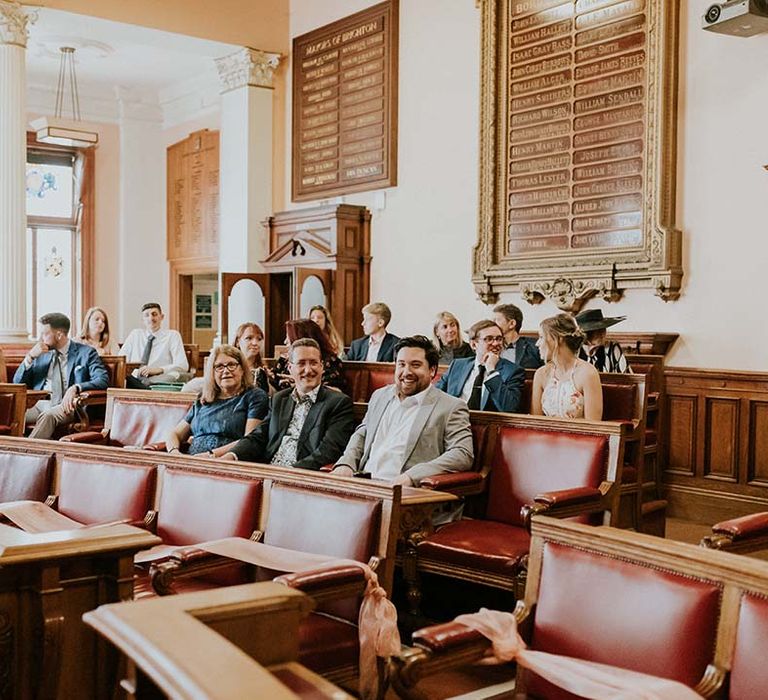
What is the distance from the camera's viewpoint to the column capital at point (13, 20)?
897cm

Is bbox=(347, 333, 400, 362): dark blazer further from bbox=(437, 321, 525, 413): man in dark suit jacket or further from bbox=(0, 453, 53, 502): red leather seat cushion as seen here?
bbox=(0, 453, 53, 502): red leather seat cushion

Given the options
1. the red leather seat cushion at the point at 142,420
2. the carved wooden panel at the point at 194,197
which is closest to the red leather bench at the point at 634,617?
the red leather seat cushion at the point at 142,420

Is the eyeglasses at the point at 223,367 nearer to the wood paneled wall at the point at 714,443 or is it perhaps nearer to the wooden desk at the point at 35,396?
the wooden desk at the point at 35,396

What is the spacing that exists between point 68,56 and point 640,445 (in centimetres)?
1016

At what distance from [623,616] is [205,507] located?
1.70 meters

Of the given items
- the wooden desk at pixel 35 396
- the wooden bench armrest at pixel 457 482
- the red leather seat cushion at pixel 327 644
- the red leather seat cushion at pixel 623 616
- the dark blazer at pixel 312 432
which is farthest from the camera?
the wooden desk at pixel 35 396

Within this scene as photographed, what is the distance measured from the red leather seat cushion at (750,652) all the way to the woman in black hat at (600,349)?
3.92 m

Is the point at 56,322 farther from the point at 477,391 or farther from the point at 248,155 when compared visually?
the point at 248,155

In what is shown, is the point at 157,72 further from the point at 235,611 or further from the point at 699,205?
the point at 235,611

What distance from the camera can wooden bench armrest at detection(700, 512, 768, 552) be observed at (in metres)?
2.85

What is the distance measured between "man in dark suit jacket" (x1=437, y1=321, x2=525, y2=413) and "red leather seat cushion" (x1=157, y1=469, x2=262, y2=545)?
6.78ft

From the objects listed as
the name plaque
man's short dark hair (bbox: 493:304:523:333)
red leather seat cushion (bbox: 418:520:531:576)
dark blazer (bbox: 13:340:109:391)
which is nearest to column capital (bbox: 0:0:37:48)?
the name plaque

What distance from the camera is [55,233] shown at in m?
14.6

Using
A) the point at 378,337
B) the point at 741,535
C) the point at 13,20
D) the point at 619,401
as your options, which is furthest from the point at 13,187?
the point at 741,535
